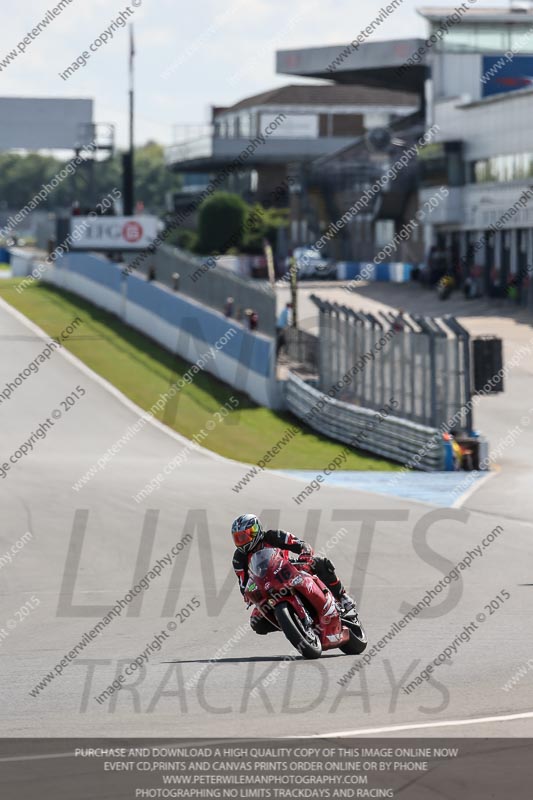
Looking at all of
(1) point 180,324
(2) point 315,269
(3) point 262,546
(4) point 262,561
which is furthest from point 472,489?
(2) point 315,269

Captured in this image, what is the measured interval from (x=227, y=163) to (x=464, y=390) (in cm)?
6594

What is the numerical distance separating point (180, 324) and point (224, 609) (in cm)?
2850

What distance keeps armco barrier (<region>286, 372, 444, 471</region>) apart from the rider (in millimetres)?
16558

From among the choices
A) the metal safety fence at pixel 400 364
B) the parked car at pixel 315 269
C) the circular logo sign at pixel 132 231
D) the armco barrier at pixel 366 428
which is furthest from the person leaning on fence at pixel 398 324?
the parked car at pixel 315 269

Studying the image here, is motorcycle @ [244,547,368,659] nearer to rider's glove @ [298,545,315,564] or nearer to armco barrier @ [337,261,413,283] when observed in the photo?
rider's glove @ [298,545,315,564]

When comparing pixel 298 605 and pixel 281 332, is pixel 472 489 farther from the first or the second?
pixel 281 332

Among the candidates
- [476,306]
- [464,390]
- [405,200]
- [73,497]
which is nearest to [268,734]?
[73,497]

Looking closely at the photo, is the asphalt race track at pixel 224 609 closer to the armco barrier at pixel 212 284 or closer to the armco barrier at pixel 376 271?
the armco barrier at pixel 212 284

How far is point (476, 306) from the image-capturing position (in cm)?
5453

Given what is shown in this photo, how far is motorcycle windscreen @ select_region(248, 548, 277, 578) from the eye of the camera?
1055cm

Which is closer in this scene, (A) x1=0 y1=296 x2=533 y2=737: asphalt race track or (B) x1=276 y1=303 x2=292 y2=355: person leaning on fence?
(A) x1=0 y1=296 x2=533 y2=737: asphalt race track

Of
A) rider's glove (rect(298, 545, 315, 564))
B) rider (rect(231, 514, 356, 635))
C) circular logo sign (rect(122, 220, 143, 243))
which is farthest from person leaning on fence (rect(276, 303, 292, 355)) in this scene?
rider's glove (rect(298, 545, 315, 564))
